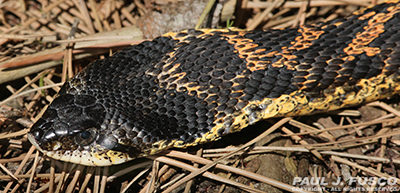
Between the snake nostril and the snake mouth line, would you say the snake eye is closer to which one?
the snake mouth line

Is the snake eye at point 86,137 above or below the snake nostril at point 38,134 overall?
below

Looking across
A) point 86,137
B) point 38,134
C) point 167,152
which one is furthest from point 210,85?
point 38,134

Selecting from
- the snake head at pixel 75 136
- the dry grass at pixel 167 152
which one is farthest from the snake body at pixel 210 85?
the dry grass at pixel 167 152

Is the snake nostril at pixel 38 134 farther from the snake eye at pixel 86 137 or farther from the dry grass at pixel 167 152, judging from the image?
the dry grass at pixel 167 152

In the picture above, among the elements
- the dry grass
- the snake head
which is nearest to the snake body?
the snake head

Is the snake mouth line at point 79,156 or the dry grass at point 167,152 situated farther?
the dry grass at point 167,152

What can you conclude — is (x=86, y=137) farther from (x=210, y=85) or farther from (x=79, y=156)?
(x=210, y=85)

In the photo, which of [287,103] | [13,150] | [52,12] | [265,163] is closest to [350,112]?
[287,103]

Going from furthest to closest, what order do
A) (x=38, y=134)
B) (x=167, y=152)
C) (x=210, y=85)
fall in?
(x=167, y=152) → (x=210, y=85) → (x=38, y=134)
